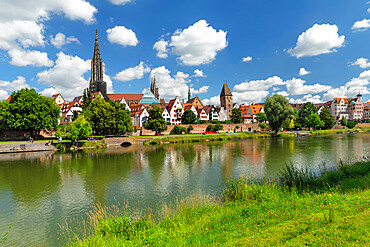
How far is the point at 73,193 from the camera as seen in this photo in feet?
54.9

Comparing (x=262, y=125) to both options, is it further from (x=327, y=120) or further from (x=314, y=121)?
(x=327, y=120)

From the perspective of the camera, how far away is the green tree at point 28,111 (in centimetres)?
4575

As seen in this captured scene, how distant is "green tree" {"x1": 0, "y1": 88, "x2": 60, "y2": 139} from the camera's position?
4575cm

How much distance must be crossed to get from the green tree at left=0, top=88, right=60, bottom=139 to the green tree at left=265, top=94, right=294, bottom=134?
179 ft

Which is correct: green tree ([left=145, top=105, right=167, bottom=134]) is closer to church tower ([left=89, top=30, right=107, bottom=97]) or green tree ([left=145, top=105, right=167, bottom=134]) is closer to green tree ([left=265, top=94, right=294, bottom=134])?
green tree ([left=265, top=94, right=294, bottom=134])

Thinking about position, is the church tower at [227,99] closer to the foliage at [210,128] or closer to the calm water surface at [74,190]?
the foliage at [210,128]

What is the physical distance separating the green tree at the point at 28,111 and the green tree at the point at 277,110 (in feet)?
179

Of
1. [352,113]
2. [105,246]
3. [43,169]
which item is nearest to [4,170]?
[43,169]

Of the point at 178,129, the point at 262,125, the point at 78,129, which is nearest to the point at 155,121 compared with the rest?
the point at 178,129

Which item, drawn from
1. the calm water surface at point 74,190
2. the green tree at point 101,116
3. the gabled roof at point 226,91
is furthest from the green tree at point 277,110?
the gabled roof at point 226,91

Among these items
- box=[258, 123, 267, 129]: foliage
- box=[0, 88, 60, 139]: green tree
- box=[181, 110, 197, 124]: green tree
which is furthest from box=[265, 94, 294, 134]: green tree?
box=[0, 88, 60, 139]: green tree

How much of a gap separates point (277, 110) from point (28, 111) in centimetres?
6022

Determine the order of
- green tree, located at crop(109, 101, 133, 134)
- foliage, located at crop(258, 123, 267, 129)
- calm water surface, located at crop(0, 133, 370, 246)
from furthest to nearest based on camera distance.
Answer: foliage, located at crop(258, 123, 267, 129)
green tree, located at crop(109, 101, 133, 134)
calm water surface, located at crop(0, 133, 370, 246)

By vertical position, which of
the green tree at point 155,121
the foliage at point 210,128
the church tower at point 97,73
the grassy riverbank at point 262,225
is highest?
the church tower at point 97,73
